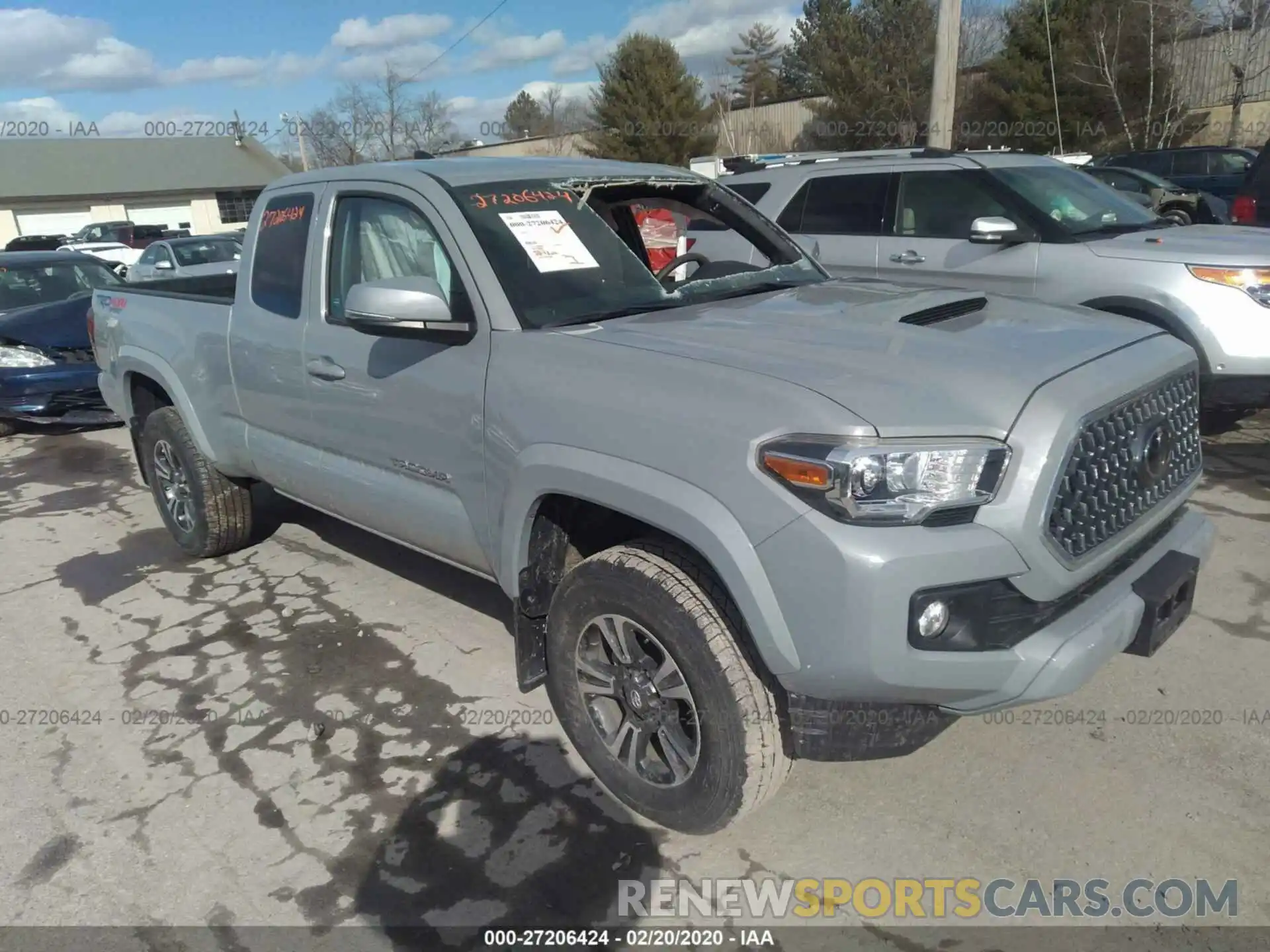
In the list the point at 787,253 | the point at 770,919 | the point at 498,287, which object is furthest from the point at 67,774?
the point at 787,253

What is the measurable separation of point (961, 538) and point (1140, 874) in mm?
1201

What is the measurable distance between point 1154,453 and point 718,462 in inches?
50.3

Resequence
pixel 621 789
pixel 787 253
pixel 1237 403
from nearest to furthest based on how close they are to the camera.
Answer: pixel 621 789 < pixel 787 253 < pixel 1237 403

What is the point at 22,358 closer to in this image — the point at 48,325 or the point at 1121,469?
the point at 48,325

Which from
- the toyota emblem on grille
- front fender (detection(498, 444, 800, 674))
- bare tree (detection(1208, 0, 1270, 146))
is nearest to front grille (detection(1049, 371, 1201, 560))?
the toyota emblem on grille

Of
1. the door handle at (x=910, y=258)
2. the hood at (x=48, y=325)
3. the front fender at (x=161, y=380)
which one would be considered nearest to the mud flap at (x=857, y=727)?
the front fender at (x=161, y=380)

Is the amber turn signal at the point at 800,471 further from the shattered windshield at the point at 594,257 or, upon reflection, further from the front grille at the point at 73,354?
the front grille at the point at 73,354

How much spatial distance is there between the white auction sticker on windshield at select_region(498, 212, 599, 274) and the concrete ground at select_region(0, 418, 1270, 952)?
166 centimetres

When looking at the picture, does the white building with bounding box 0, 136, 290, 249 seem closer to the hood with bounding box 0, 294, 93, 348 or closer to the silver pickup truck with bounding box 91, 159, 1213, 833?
the hood with bounding box 0, 294, 93, 348

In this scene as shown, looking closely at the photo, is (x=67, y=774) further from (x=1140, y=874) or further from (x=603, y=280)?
(x=1140, y=874)

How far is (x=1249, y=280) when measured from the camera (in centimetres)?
529

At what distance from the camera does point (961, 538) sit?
2.17m

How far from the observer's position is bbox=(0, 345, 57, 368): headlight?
804cm

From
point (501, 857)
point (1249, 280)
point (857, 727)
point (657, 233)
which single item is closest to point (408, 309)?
point (501, 857)
